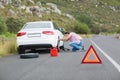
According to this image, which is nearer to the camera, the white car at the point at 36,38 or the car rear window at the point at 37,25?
the white car at the point at 36,38

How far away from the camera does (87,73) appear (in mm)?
13000

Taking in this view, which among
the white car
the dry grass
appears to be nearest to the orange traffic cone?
the white car

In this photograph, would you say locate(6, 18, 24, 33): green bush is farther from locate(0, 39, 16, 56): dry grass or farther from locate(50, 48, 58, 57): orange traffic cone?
locate(50, 48, 58, 57): orange traffic cone

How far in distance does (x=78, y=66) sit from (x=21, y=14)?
304 ft

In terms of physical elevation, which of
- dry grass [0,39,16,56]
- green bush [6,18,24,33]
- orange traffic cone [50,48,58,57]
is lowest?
green bush [6,18,24,33]

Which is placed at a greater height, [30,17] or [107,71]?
[107,71]

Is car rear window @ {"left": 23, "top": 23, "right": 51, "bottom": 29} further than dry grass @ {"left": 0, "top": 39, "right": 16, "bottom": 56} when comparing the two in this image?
Yes

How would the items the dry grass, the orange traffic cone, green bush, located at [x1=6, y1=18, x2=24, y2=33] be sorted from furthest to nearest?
green bush, located at [x1=6, y1=18, x2=24, y2=33], the dry grass, the orange traffic cone

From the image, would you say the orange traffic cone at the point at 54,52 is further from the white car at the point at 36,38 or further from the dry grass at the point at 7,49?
the dry grass at the point at 7,49

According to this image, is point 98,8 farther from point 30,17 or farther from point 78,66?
point 78,66

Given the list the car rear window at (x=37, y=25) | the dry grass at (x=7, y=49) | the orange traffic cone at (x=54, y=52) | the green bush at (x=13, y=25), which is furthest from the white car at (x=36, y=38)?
the green bush at (x=13, y=25)

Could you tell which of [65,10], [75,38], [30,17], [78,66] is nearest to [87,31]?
[65,10]

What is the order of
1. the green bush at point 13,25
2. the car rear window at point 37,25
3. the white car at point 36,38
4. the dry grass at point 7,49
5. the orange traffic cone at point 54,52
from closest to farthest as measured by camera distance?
the orange traffic cone at point 54,52 → the white car at point 36,38 → the dry grass at point 7,49 → the car rear window at point 37,25 → the green bush at point 13,25

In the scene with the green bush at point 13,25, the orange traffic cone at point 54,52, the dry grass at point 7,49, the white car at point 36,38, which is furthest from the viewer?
the green bush at point 13,25
